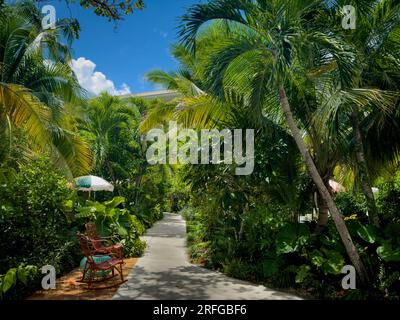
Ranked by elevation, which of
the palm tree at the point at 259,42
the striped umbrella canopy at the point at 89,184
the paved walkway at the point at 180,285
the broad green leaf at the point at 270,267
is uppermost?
the palm tree at the point at 259,42

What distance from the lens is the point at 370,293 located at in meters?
5.68

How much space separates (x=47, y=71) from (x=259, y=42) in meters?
7.55

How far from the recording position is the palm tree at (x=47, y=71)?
9.01 m

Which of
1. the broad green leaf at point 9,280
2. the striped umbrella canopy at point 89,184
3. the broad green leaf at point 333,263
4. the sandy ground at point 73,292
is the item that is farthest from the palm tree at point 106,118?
the broad green leaf at point 333,263

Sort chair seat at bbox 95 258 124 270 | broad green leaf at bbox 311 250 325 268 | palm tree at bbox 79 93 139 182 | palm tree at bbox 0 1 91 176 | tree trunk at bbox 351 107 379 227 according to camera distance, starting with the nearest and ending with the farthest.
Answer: broad green leaf at bbox 311 250 325 268, chair seat at bbox 95 258 124 270, tree trunk at bbox 351 107 379 227, palm tree at bbox 0 1 91 176, palm tree at bbox 79 93 139 182

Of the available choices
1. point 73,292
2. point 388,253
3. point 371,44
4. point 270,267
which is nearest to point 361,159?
point 388,253

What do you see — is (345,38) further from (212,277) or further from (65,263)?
(65,263)

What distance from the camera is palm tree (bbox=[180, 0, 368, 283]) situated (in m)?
5.79

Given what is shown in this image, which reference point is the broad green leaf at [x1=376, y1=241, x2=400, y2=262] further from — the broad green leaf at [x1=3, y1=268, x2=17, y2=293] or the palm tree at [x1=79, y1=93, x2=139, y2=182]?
the palm tree at [x1=79, y1=93, x2=139, y2=182]

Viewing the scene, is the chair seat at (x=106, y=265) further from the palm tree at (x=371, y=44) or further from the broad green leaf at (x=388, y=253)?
the palm tree at (x=371, y=44)

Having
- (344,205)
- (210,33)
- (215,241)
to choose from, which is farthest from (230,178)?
(344,205)

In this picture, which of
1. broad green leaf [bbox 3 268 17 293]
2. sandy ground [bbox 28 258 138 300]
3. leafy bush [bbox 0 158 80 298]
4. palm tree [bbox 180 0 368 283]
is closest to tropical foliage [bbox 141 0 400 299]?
palm tree [bbox 180 0 368 283]

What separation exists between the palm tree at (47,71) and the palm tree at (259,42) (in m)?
3.72

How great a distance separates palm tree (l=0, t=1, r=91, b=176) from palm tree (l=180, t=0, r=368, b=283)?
3.72 m
